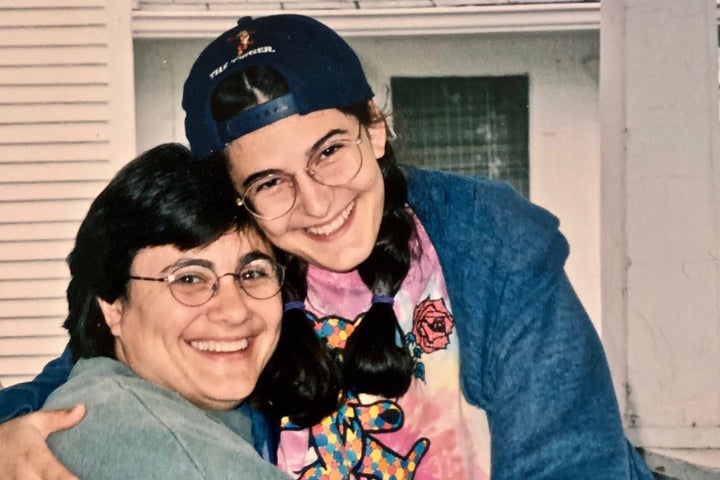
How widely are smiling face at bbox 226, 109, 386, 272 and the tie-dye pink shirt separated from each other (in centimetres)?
13

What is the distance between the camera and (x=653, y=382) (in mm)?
2363

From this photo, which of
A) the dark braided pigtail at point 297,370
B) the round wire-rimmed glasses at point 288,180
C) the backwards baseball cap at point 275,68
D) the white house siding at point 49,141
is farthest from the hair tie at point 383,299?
the white house siding at point 49,141

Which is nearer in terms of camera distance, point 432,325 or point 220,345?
point 220,345

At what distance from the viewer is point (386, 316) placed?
1.52 m

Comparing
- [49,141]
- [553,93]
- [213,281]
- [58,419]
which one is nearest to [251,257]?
[213,281]

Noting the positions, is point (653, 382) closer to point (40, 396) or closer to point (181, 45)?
point (40, 396)

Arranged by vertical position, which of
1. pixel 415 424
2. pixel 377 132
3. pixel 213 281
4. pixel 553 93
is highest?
pixel 553 93

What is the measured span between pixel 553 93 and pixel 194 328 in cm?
265

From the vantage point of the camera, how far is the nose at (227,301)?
1.36 meters

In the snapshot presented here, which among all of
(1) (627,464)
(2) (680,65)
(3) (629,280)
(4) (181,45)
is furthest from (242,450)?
(4) (181,45)

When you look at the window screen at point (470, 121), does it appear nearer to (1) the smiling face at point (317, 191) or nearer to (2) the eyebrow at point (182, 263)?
(1) the smiling face at point (317, 191)

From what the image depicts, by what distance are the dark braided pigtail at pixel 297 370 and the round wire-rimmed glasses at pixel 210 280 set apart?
0.24 ft

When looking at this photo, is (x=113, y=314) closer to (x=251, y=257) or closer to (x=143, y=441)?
(x=251, y=257)

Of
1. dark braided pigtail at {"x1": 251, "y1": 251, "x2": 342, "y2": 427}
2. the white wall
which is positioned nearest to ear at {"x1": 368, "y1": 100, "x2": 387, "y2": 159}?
dark braided pigtail at {"x1": 251, "y1": 251, "x2": 342, "y2": 427}
